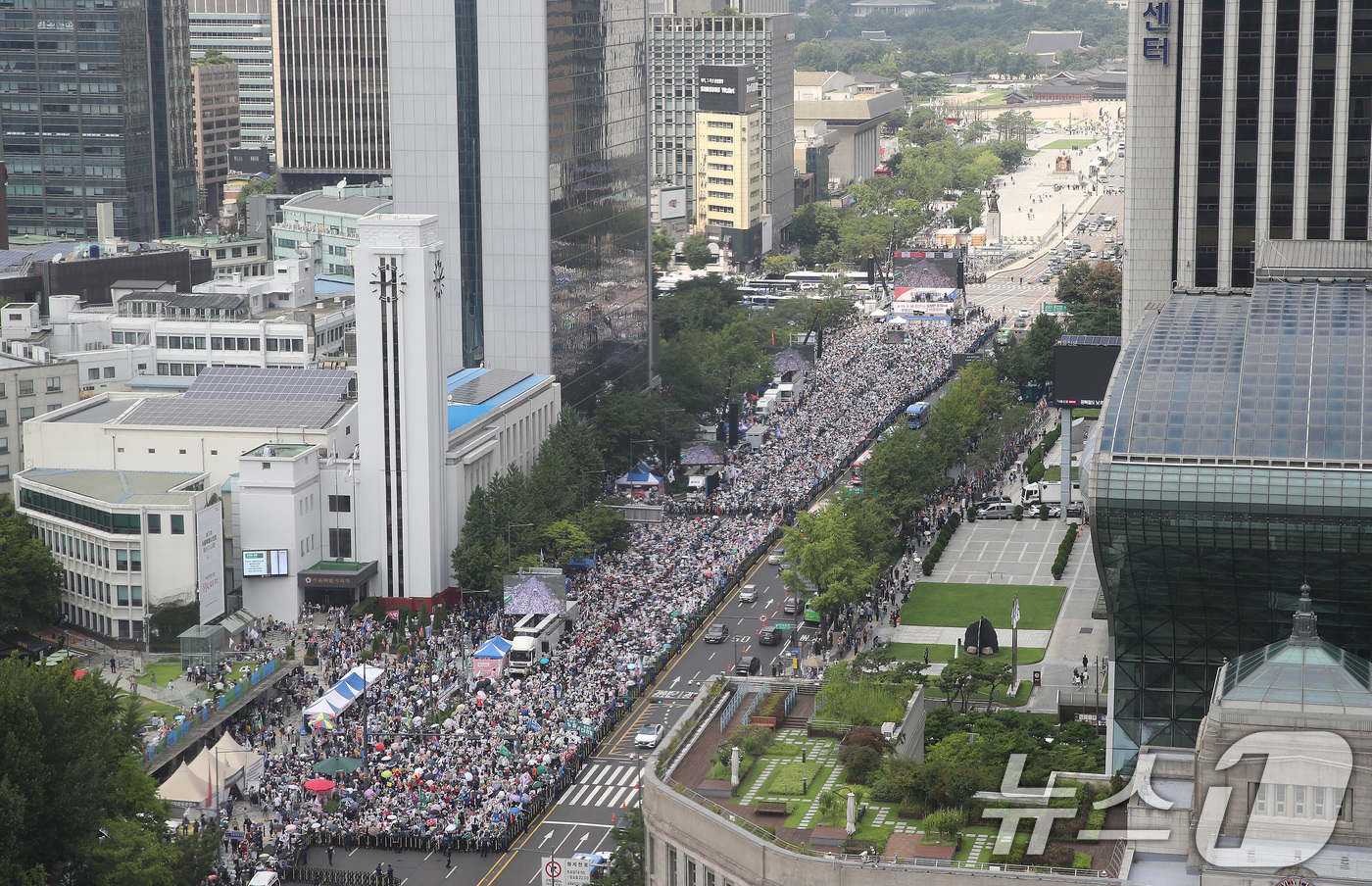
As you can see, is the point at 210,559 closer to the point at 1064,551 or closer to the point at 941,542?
the point at 941,542

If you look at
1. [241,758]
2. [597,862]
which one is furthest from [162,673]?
[597,862]

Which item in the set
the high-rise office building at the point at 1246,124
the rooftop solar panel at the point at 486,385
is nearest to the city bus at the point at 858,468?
the rooftop solar panel at the point at 486,385

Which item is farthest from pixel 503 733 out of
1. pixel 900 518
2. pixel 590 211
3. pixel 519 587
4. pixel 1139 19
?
pixel 590 211

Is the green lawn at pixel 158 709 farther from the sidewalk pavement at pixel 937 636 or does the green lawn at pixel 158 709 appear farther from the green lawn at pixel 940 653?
the sidewalk pavement at pixel 937 636

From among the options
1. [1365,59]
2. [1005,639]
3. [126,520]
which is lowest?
[1005,639]

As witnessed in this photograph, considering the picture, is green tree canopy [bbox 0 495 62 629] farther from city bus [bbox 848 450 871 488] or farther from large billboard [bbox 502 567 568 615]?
city bus [bbox 848 450 871 488]

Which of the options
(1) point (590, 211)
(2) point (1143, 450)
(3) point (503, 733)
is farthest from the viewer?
(1) point (590, 211)

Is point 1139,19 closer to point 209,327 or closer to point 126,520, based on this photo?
point 126,520
